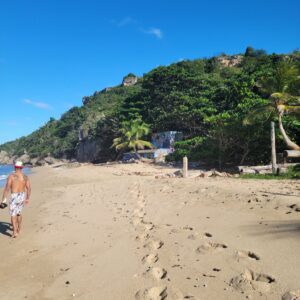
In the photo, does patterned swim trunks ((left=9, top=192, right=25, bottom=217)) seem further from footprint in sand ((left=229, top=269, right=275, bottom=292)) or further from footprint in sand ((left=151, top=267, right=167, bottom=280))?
→ footprint in sand ((left=229, top=269, right=275, bottom=292))

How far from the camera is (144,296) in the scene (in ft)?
10.2

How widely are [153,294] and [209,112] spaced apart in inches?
1228

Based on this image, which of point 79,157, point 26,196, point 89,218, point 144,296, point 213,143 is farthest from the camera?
point 79,157

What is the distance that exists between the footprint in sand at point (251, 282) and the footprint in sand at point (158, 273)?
75 cm

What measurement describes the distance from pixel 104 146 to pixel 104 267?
45.0 metres

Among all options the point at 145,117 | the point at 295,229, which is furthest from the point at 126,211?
the point at 145,117

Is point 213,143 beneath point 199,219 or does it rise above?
above

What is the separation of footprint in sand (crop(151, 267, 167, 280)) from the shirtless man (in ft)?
11.8

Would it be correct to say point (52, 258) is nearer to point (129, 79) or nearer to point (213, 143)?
point (213, 143)

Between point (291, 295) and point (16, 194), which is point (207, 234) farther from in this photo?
point (16, 194)

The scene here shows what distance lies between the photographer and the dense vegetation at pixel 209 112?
19734 millimetres

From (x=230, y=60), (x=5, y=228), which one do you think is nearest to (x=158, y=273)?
(x=5, y=228)

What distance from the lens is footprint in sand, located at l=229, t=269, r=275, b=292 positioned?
2986 mm

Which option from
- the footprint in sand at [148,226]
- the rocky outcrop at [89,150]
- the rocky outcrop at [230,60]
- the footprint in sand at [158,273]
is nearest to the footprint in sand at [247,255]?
the footprint in sand at [158,273]
